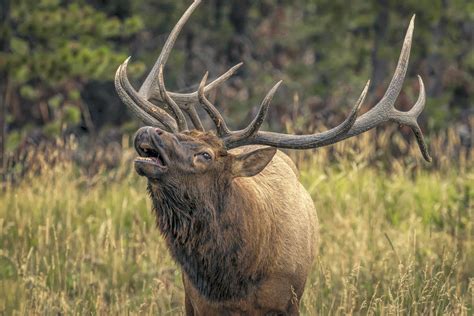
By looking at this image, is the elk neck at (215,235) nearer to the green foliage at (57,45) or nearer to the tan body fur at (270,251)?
the tan body fur at (270,251)

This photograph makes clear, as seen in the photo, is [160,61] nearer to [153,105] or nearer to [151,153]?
[153,105]

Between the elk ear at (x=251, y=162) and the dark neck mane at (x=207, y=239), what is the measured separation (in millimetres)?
111

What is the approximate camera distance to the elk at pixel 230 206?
5.26m

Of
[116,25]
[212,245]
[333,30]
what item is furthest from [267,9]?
[212,245]

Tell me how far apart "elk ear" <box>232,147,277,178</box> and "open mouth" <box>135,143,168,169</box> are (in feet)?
1.84

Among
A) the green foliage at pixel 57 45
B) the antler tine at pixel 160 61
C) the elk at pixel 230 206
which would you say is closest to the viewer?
the elk at pixel 230 206

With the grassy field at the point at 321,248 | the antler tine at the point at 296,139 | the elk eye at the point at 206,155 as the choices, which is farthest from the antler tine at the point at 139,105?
the grassy field at the point at 321,248

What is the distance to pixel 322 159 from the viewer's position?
10.0m

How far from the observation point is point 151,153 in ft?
16.9

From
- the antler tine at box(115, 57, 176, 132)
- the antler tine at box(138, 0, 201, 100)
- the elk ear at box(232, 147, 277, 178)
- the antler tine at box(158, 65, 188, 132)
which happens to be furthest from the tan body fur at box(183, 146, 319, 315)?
the antler tine at box(138, 0, 201, 100)

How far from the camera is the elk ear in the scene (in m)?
5.55

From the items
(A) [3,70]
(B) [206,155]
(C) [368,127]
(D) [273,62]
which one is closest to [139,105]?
(B) [206,155]

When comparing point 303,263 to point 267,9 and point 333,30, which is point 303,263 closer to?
point 333,30

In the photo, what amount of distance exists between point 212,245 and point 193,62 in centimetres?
1513
